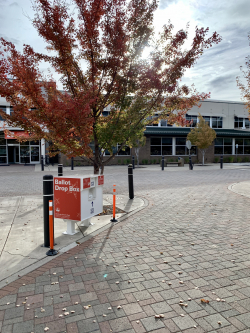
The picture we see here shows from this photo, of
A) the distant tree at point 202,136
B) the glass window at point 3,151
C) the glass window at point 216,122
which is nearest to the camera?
the distant tree at point 202,136

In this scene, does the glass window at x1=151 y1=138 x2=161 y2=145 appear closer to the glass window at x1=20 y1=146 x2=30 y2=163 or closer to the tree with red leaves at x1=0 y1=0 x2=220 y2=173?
the glass window at x1=20 y1=146 x2=30 y2=163

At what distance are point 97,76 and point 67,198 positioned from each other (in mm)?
3605

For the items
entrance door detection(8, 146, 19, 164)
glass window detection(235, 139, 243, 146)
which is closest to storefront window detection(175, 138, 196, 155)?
glass window detection(235, 139, 243, 146)

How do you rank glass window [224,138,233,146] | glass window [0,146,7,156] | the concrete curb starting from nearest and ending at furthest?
the concrete curb → glass window [0,146,7,156] → glass window [224,138,233,146]

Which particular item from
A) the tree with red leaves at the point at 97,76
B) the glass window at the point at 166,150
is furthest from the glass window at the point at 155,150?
the tree with red leaves at the point at 97,76

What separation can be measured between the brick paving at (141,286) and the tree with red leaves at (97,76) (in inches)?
110

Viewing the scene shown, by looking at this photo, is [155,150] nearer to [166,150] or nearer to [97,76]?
[166,150]

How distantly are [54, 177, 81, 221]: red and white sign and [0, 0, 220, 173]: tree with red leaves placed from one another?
1324mm

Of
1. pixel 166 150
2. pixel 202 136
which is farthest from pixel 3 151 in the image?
pixel 202 136

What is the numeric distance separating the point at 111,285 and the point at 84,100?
4117mm

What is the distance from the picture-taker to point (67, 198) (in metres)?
5.50

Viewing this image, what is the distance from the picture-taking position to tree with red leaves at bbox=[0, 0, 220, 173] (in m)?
6.02

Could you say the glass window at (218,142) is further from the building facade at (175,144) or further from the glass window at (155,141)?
the glass window at (155,141)

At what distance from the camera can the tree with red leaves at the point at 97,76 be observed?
6.02m
